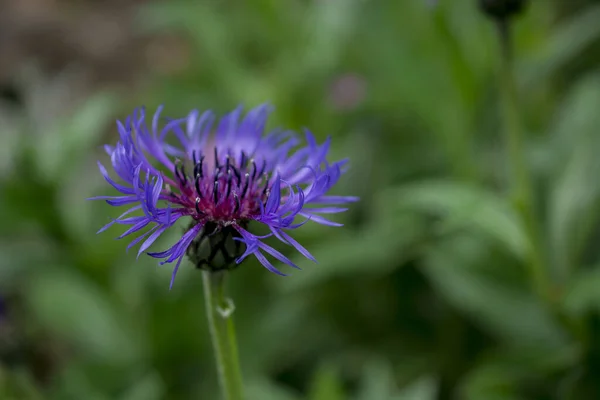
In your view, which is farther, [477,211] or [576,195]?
[576,195]

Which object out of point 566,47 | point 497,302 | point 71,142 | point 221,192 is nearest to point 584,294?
point 497,302

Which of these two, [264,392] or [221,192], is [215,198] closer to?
[221,192]

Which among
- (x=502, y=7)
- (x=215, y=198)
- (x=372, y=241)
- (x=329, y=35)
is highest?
(x=329, y=35)

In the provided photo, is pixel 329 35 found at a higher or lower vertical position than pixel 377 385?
higher

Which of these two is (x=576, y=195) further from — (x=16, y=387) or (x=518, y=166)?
(x=16, y=387)

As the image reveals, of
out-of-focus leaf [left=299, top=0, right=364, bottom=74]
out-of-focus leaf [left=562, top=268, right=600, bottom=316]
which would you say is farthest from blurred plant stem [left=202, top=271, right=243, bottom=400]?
out-of-focus leaf [left=299, top=0, right=364, bottom=74]

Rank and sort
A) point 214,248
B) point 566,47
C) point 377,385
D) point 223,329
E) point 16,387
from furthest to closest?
Answer: point 566,47, point 16,387, point 377,385, point 223,329, point 214,248

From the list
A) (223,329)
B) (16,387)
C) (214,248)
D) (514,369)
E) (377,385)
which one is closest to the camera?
(214,248)

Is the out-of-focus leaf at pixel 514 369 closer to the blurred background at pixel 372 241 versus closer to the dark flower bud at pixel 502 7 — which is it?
the blurred background at pixel 372 241
